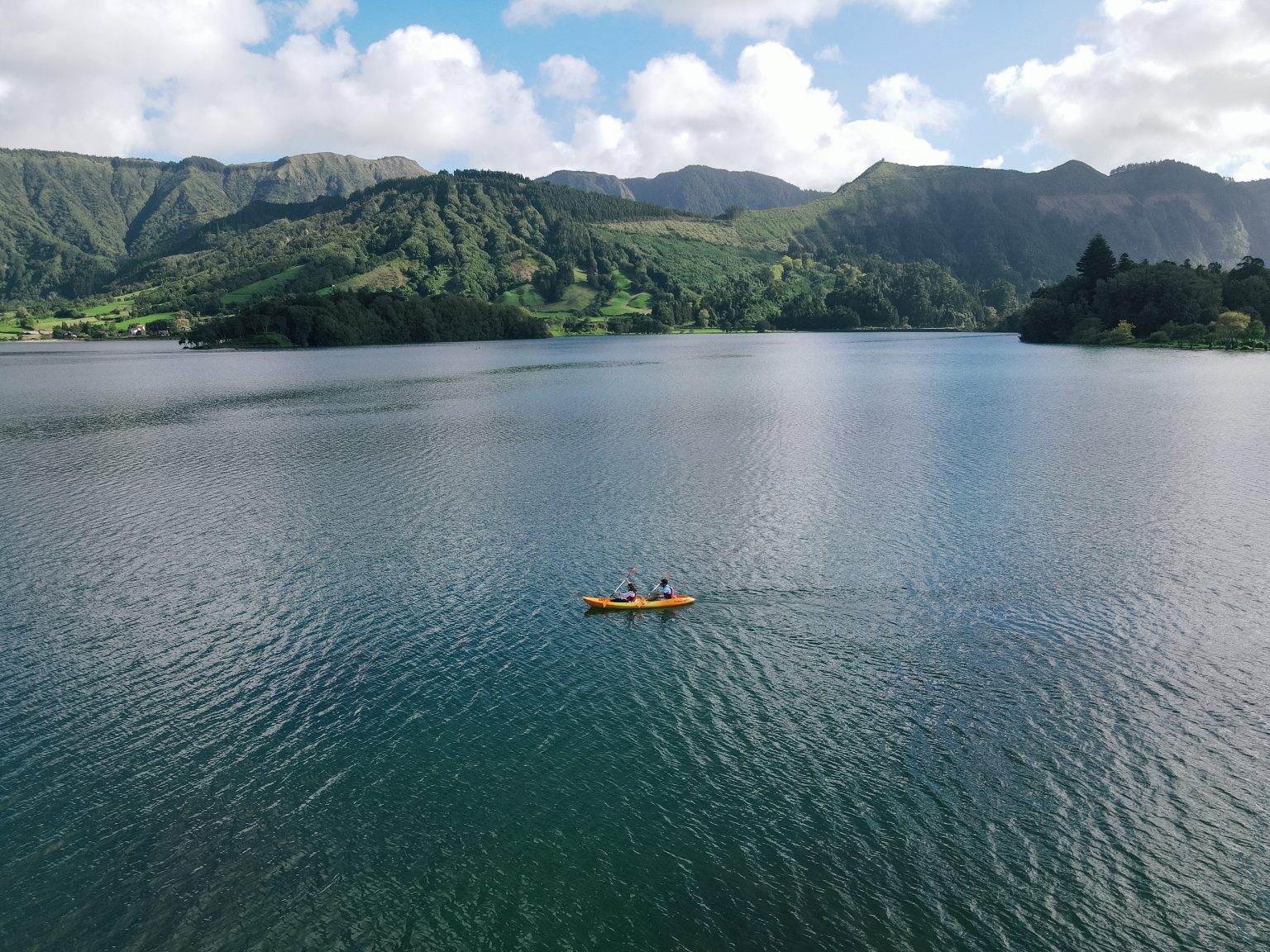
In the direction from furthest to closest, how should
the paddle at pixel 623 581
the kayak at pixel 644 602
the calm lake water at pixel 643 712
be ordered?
1. the paddle at pixel 623 581
2. the kayak at pixel 644 602
3. the calm lake water at pixel 643 712

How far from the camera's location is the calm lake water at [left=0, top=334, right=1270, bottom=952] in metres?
22.2

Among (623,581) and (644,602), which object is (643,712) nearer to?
(644,602)

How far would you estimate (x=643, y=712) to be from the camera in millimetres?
Result: 32750

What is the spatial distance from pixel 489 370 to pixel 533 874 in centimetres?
18131

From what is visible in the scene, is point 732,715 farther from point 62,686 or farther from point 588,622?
point 62,686

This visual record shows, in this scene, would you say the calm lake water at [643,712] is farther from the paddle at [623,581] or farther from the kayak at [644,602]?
the paddle at [623,581]

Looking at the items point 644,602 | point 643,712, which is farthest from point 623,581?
point 643,712

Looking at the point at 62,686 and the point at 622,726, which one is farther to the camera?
the point at 62,686

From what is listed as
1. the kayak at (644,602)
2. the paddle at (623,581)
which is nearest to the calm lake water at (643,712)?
the kayak at (644,602)

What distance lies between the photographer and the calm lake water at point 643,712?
874 inches

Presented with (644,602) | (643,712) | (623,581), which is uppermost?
(644,602)

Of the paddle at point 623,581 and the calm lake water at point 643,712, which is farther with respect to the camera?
the paddle at point 623,581

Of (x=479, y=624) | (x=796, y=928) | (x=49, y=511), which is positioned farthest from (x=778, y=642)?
(x=49, y=511)

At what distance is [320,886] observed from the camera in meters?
22.9
